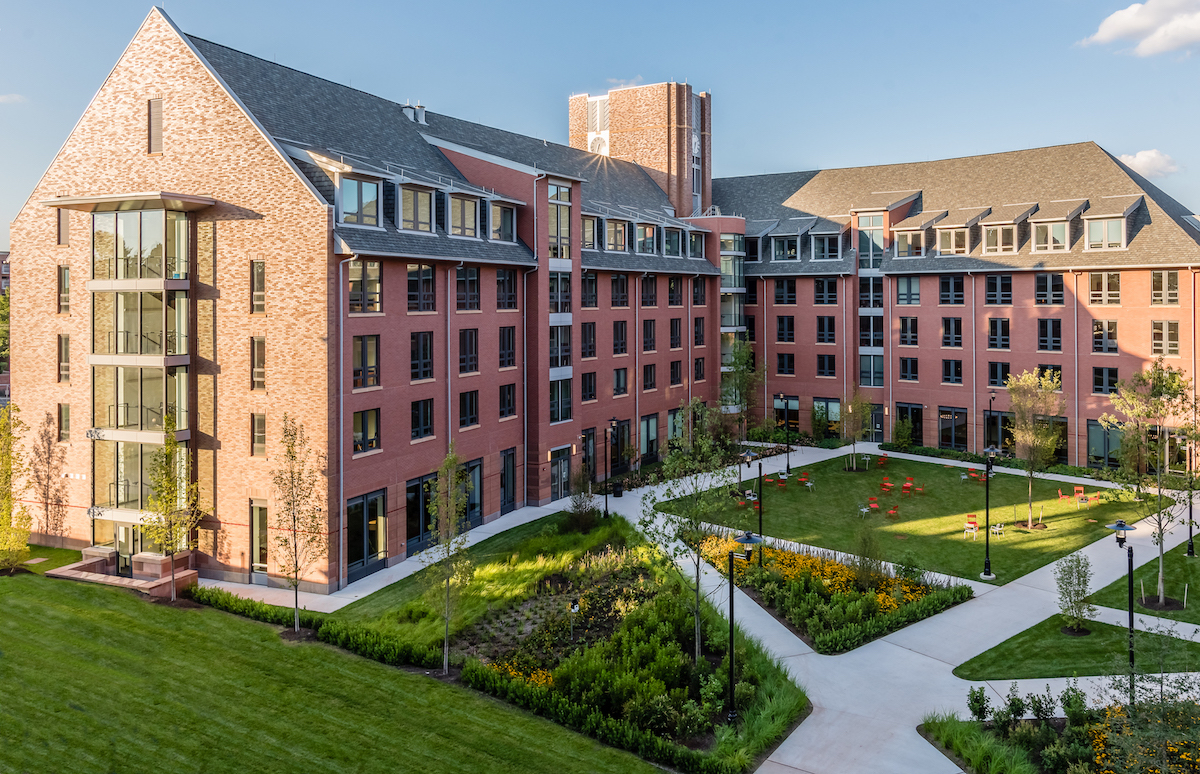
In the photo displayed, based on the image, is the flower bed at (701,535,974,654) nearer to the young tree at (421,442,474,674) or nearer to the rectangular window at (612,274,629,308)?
the young tree at (421,442,474,674)

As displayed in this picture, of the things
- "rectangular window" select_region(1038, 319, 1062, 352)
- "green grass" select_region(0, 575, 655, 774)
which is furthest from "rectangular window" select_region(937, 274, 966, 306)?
"green grass" select_region(0, 575, 655, 774)

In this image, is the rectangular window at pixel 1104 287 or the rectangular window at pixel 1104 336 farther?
the rectangular window at pixel 1104 336

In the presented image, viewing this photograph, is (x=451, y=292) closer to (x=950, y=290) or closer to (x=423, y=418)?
(x=423, y=418)

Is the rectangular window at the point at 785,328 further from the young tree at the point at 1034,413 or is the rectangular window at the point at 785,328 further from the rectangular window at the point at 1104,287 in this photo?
the rectangular window at the point at 1104,287

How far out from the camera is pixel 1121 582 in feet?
90.4

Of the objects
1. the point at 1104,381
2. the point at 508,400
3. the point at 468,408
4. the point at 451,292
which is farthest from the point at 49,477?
the point at 1104,381

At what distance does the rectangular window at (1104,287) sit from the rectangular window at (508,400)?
98.0 ft

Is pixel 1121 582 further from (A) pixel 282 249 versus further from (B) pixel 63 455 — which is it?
(B) pixel 63 455

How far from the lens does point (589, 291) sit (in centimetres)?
4216

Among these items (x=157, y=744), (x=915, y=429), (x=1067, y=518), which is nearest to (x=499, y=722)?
(x=157, y=744)

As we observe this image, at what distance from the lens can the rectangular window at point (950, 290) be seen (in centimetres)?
4956

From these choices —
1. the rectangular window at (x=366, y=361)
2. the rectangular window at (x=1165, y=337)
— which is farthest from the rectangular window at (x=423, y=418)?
the rectangular window at (x=1165, y=337)

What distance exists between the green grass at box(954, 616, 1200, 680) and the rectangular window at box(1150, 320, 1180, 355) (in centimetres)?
2393

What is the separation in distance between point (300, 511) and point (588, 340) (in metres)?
20.0
